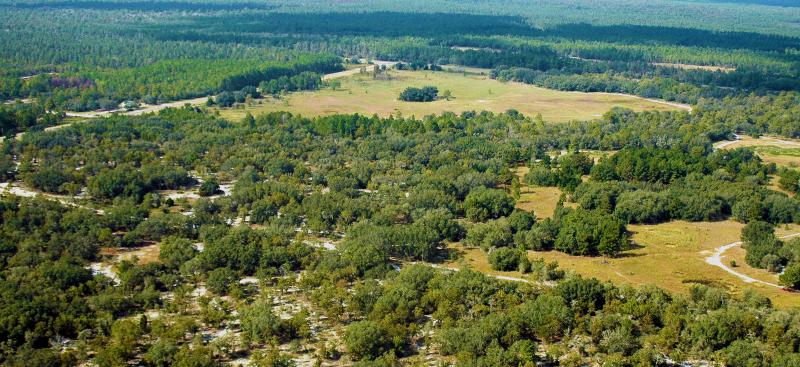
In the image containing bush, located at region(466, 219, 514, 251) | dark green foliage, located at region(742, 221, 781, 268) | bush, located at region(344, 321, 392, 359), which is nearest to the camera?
bush, located at region(344, 321, 392, 359)

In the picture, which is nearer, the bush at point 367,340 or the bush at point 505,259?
the bush at point 367,340

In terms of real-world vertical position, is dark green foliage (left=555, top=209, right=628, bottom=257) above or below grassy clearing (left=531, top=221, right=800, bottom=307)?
above

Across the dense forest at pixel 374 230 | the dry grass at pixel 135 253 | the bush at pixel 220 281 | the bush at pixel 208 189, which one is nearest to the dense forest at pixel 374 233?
the bush at pixel 220 281

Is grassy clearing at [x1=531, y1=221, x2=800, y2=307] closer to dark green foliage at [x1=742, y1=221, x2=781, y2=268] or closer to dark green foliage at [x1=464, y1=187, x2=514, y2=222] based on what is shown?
dark green foliage at [x1=742, y1=221, x2=781, y2=268]

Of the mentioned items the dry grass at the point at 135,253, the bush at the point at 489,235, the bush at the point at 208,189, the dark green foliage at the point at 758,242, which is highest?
the dark green foliage at the point at 758,242

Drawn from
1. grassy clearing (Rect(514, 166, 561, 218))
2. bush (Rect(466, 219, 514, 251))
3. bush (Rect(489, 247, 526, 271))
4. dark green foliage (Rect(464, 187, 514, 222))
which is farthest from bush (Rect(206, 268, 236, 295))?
grassy clearing (Rect(514, 166, 561, 218))

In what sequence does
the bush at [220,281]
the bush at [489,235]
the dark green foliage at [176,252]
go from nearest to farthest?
the bush at [220,281], the dark green foliage at [176,252], the bush at [489,235]

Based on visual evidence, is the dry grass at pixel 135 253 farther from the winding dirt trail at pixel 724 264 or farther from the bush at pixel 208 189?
the winding dirt trail at pixel 724 264

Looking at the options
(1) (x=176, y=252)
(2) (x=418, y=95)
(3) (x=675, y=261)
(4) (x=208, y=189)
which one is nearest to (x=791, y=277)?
(3) (x=675, y=261)

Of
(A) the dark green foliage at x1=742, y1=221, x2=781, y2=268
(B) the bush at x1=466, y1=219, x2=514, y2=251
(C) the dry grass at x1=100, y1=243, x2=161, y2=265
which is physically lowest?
(C) the dry grass at x1=100, y1=243, x2=161, y2=265

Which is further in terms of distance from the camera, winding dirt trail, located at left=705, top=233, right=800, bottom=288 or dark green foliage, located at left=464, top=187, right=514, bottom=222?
dark green foliage, located at left=464, top=187, right=514, bottom=222
